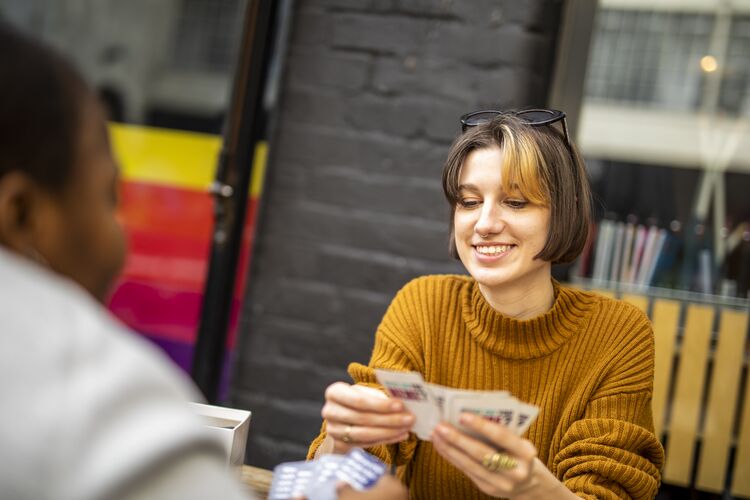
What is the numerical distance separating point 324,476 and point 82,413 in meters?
0.59

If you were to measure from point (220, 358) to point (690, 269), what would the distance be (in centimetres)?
152

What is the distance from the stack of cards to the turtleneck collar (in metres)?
0.62

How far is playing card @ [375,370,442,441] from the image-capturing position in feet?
3.83

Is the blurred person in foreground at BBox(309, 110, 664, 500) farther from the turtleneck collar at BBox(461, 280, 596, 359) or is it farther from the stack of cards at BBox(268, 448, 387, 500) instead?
the stack of cards at BBox(268, 448, 387, 500)

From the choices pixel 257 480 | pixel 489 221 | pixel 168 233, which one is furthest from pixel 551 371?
pixel 168 233

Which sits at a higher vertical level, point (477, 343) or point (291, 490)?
point (477, 343)

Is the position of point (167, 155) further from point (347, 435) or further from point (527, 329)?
point (347, 435)

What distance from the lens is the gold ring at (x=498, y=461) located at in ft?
3.92

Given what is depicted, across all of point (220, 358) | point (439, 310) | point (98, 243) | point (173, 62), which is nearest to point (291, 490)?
point (98, 243)

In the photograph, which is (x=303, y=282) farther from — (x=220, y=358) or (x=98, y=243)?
(x=98, y=243)

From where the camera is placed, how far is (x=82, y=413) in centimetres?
56

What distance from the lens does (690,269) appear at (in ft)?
8.20

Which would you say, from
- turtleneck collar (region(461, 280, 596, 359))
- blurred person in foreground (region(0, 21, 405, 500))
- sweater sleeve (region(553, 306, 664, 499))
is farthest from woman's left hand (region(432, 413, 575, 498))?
blurred person in foreground (region(0, 21, 405, 500))

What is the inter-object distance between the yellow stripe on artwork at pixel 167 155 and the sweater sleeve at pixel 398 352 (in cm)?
113
